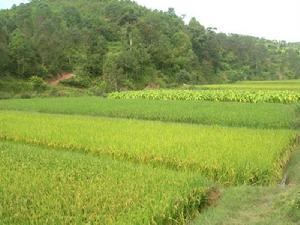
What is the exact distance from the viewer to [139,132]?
1346 cm

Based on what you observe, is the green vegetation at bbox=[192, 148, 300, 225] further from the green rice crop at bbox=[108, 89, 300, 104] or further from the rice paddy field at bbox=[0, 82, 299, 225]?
the green rice crop at bbox=[108, 89, 300, 104]

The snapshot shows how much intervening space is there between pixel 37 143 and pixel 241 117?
27.4 feet

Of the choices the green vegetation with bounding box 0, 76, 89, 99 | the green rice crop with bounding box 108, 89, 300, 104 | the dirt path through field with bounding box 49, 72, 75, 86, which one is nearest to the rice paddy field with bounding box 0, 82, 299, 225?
the green rice crop with bounding box 108, 89, 300, 104

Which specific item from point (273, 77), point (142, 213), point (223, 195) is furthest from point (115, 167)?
point (273, 77)

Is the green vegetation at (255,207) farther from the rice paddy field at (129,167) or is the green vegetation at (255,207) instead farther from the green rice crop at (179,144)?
the green rice crop at (179,144)

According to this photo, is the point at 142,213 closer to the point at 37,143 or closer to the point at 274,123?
the point at 37,143

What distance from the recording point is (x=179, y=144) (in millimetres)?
11203

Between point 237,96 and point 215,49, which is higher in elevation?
point 215,49

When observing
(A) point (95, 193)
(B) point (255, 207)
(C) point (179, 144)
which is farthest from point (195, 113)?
(A) point (95, 193)

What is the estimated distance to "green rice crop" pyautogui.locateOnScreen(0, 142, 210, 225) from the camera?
19.9ft

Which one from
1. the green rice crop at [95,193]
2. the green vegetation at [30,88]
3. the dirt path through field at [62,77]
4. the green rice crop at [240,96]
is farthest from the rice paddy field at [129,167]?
the dirt path through field at [62,77]

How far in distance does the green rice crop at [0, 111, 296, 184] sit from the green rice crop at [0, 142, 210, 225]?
1182mm

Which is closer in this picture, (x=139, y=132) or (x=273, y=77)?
(x=139, y=132)

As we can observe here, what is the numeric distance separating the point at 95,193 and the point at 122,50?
44.5 meters
